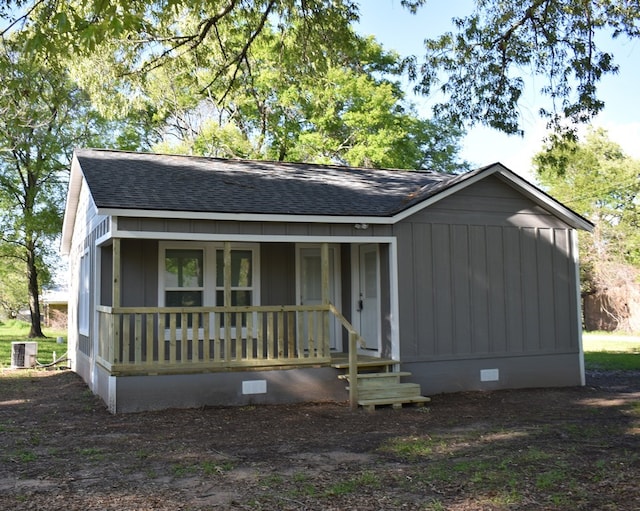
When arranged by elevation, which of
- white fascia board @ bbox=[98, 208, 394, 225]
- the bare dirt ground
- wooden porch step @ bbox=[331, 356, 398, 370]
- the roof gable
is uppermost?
the roof gable

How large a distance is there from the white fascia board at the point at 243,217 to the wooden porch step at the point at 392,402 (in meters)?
2.76

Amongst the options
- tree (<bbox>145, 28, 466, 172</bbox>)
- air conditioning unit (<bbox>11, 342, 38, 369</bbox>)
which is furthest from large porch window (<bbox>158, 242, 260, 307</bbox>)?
tree (<bbox>145, 28, 466, 172</bbox>)

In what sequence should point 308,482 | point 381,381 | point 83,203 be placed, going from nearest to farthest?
point 308,482
point 381,381
point 83,203

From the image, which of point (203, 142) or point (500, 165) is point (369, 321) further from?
point (203, 142)

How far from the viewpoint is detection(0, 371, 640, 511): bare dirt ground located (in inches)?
197

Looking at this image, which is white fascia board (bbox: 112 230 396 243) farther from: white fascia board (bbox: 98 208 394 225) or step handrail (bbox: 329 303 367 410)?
step handrail (bbox: 329 303 367 410)

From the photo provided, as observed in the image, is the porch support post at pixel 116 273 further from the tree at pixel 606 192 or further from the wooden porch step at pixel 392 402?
the tree at pixel 606 192

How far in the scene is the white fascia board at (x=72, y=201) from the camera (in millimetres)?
13016

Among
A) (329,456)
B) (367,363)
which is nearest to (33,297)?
(367,363)

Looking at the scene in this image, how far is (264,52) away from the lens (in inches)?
883

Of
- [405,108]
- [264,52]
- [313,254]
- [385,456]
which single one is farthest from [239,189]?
[405,108]

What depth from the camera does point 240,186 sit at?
36.0 ft

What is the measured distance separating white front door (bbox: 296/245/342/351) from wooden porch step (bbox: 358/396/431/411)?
91.1 inches

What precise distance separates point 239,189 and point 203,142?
15386 millimetres
